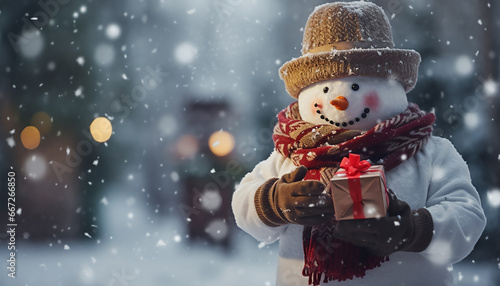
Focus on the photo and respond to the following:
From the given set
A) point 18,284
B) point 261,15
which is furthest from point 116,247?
point 261,15

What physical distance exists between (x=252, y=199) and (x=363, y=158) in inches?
16.8

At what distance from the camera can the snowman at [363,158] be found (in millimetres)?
1494

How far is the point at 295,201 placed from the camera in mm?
1504

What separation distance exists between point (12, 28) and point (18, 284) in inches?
91.6

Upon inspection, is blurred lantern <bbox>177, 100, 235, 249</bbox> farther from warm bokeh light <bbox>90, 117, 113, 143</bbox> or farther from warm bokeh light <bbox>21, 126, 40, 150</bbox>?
warm bokeh light <bbox>21, 126, 40, 150</bbox>

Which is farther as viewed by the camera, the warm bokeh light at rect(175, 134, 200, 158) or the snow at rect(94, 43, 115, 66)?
the snow at rect(94, 43, 115, 66)

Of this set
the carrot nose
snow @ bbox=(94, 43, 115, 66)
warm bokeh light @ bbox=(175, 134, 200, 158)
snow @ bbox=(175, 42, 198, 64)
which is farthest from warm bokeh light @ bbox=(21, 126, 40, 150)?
the carrot nose

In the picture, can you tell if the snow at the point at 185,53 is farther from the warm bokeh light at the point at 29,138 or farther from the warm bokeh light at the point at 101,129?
the warm bokeh light at the point at 29,138

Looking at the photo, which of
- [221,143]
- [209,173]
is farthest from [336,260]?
[209,173]

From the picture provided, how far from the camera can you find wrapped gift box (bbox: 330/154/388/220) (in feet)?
4.38

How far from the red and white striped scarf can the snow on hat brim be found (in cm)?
16

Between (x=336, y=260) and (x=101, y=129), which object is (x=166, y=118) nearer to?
(x=101, y=129)

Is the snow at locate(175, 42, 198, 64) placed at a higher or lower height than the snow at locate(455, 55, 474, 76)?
lower

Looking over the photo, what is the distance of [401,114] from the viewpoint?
1.69 m
